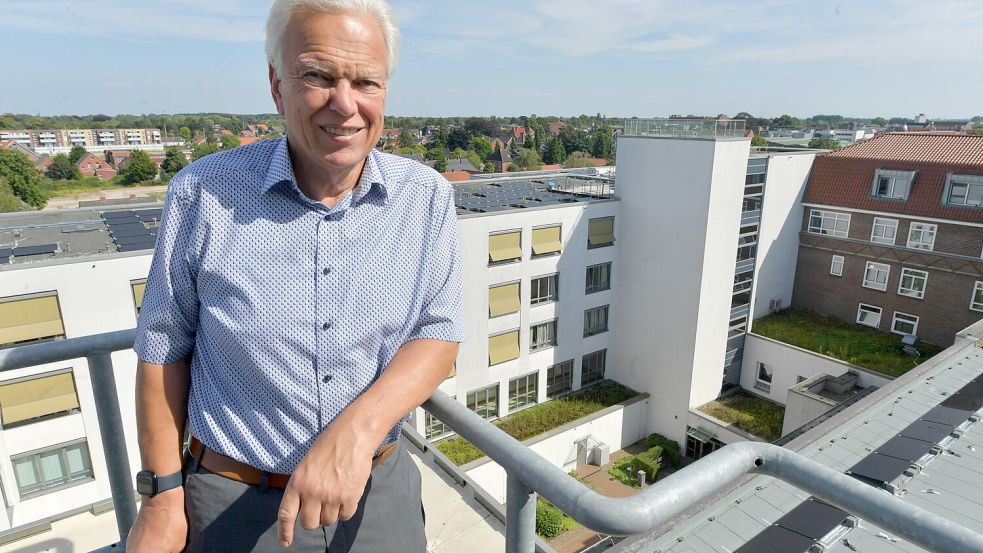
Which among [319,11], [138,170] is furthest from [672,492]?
[138,170]

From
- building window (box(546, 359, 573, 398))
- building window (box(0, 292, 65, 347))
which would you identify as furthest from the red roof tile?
building window (box(0, 292, 65, 347))

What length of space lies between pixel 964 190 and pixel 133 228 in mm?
27011

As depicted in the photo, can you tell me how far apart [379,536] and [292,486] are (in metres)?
0.46

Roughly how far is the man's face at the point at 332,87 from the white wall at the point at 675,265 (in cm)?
1902

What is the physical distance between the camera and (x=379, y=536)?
178 centimetres

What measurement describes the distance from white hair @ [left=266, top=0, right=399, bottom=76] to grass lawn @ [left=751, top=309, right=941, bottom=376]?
22.0 metres

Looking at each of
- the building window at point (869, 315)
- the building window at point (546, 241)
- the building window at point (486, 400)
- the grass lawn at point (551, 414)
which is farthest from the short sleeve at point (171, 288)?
the building window at point (869, 315)

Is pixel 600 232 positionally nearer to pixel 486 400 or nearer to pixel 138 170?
pixel 486 400

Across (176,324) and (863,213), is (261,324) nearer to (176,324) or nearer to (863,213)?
(176,324)

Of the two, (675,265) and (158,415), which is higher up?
(158,415)

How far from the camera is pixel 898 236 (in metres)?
22.1

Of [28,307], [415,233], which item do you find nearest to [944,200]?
[415,233]

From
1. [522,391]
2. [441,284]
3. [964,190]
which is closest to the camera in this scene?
[441,284]

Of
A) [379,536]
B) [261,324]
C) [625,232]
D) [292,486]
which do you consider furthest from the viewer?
[625,232]
